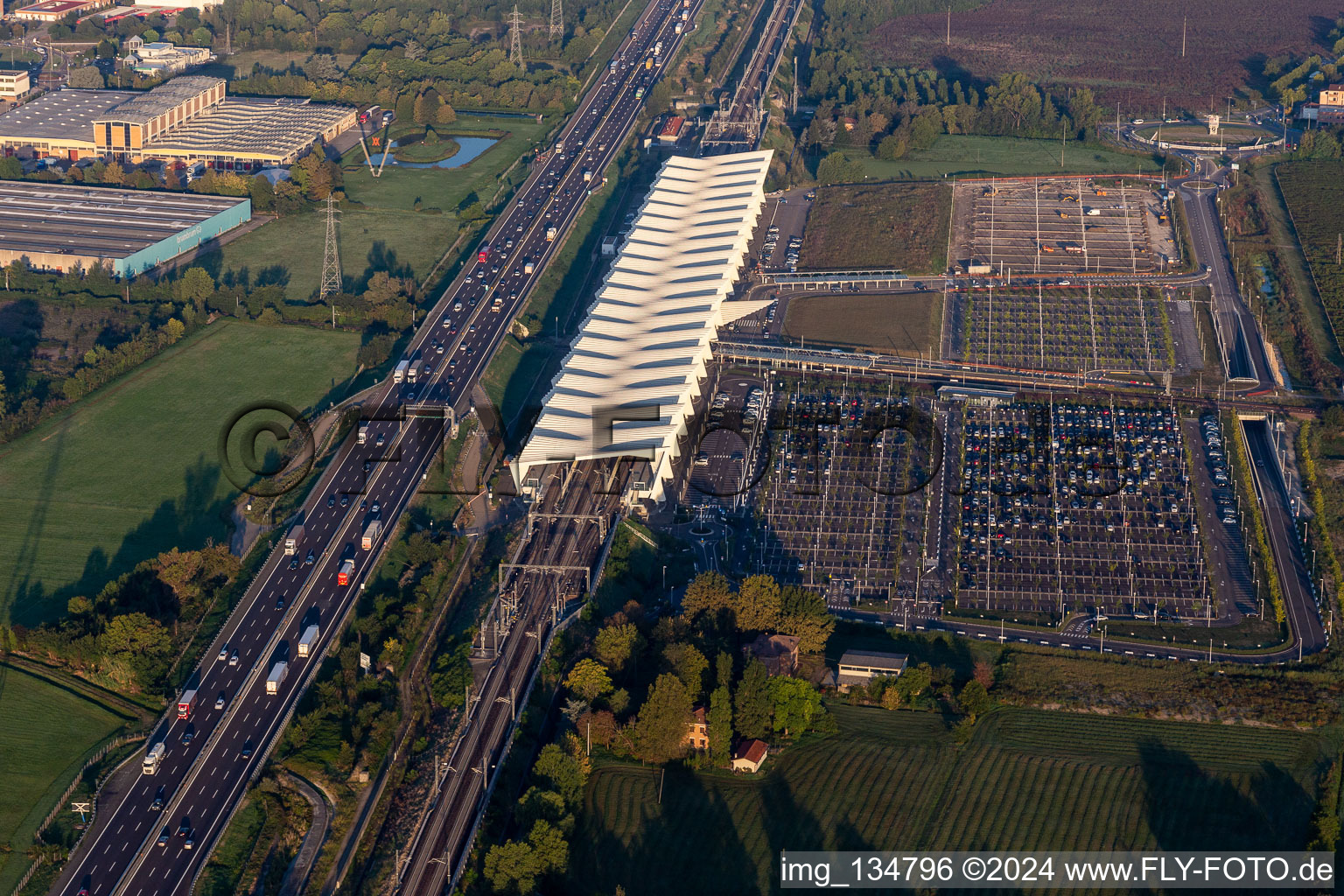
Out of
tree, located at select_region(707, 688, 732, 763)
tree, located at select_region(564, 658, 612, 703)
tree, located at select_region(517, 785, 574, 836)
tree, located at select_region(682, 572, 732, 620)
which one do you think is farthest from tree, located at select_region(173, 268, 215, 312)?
tree, located at select_region(517, 785, 574, 836)

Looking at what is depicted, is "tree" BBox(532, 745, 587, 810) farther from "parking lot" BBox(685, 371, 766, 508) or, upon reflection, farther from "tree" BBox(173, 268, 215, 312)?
"tree" BBox(173, 268, 215, 312)

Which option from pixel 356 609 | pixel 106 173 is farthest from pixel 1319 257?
pixel 106 173

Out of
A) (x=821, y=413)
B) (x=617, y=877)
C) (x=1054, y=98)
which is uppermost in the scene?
(x=1054, y=98)

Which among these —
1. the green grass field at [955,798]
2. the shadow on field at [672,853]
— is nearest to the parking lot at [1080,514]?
the green grass field at [955,798]

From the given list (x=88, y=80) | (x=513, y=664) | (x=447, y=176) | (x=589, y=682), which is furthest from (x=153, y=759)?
(x=88, y=80)

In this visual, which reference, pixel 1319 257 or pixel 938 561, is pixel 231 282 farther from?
pixel 1319 257
